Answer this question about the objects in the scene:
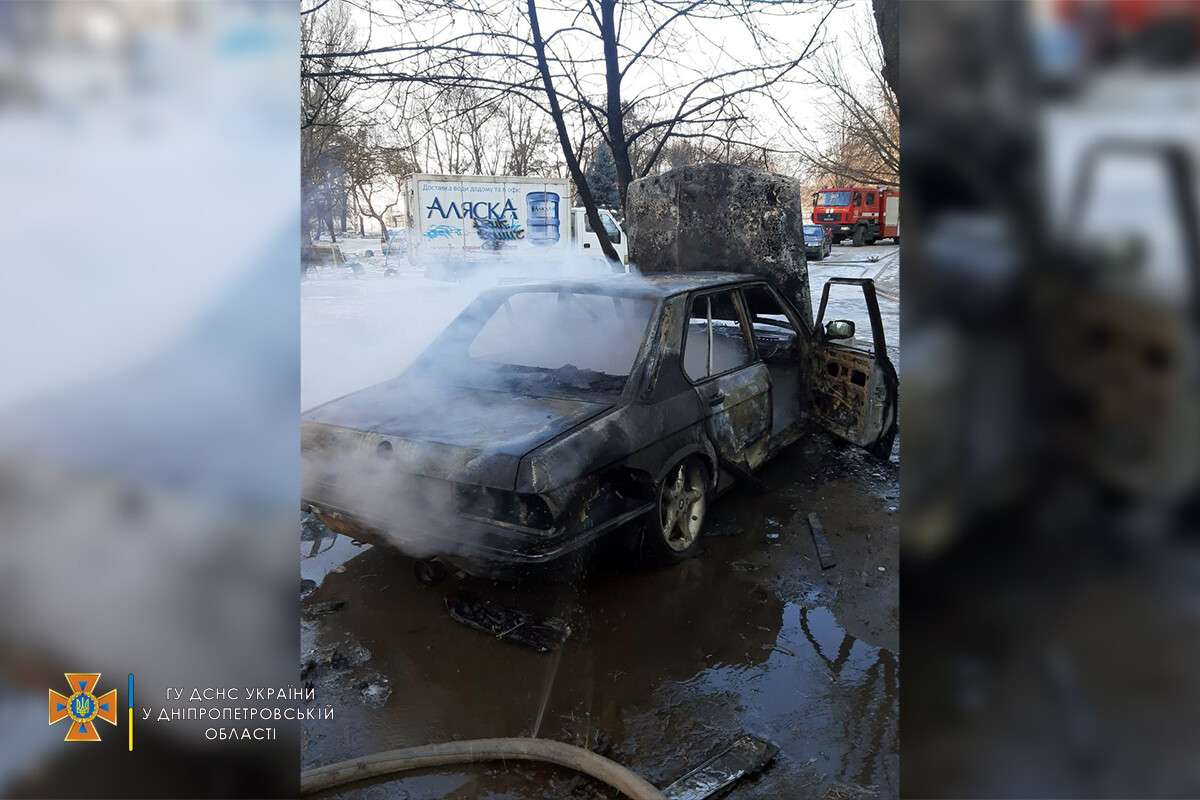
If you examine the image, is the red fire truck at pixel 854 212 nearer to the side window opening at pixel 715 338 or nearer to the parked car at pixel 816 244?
the parked car at pixel 816 244

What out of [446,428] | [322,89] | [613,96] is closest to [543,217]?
[613,96]

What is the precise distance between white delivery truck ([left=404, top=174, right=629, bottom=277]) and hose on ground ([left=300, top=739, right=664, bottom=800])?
17.4 metres

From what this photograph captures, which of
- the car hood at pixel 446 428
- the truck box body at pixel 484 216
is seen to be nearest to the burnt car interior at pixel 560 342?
the car hood at pixel 446 428

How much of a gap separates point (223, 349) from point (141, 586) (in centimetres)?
38

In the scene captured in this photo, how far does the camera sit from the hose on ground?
249 centimetres

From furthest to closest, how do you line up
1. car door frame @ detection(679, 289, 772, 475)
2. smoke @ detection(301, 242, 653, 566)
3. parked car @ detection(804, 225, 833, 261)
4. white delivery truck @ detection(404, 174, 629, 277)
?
parked car @ detection(804, 225, 833, 261) → white delivery truck @ detection(404, 174, 629, 277) → car door frame @ detection(679, 289, 772, 475) → smoke @ detection(301, 242, 653, 566)

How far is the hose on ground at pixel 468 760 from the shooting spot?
2490mm

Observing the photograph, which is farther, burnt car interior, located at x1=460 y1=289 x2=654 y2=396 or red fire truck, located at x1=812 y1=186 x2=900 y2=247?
red fire truck, located at x1=812 y1=186 x2=900 y2=247

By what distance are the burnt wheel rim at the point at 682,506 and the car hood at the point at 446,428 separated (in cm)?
59

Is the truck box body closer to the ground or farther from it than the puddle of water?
farther from it

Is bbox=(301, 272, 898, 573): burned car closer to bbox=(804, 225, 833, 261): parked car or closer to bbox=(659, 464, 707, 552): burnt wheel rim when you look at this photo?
bbox=(659, 464, 707, 552): burnt wheel rim

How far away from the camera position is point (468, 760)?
265cm

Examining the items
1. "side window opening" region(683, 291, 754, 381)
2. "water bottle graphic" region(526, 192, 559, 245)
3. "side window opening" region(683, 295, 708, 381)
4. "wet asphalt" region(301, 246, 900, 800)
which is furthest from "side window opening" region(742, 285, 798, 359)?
"water bottle graphic" region(526, 192, 559, 245)

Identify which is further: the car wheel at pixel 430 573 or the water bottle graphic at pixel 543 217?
the water bottle graphic at pixel 543 217
